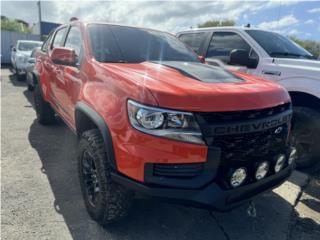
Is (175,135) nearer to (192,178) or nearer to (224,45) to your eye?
(192,178)

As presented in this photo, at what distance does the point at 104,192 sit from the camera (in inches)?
94.7

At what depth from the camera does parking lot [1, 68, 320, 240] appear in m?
2.66

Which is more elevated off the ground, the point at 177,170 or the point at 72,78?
the point at 72,78

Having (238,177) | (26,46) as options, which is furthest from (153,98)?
(26,46)

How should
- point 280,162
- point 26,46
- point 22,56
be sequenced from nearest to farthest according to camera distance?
point 280,162 < point 22,56 < point 26,46

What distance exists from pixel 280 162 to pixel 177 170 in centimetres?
104

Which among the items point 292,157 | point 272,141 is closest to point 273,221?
point 292,157

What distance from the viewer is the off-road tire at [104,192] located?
2.38m

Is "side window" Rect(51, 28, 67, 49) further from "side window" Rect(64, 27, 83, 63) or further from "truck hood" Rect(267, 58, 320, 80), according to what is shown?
"truck hood" Rect(267, 58, 320, 80)

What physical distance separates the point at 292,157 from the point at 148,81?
1.55 metres

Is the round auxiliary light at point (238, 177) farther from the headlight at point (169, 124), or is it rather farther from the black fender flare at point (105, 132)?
the black fender flare at point (105, 132)

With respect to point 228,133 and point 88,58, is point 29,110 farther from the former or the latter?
point 228,133

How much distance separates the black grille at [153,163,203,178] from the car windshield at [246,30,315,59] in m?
2.89

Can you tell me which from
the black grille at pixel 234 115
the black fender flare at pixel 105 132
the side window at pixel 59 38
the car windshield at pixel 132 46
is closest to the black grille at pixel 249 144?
the black grille at pixel 234 115
